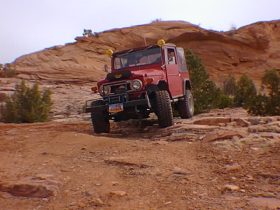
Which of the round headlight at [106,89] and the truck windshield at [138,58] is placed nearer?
the round headlight at [106,89]

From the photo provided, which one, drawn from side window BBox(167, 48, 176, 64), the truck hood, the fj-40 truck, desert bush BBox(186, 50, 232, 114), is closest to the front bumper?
the fj-40 truck

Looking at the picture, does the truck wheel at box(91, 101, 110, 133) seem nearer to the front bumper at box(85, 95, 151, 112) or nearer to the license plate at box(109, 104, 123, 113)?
the front bumper at box(85, 95, 151, 112)

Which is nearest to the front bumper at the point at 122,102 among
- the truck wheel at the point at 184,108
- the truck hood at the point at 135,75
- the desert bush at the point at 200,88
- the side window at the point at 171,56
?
the truck hood at the point at 135,75

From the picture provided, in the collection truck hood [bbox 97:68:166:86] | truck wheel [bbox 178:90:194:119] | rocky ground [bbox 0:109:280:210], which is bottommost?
rocky ground [bbox 0:109:280:210]

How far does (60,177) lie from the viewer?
5043mm

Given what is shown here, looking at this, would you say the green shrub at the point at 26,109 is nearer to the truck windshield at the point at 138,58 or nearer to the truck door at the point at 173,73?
the truck windshield at the point at 138,58

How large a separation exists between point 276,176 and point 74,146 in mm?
3207

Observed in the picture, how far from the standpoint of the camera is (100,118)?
8.63m

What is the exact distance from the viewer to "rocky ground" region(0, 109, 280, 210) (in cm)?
431

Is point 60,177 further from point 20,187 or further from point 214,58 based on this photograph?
point 214,58

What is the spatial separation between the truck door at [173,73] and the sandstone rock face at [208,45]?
2035cm

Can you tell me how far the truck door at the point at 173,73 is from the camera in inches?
360

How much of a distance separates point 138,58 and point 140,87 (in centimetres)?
148

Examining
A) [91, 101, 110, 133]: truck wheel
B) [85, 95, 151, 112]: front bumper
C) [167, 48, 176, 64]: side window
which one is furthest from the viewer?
[167, 48, 176, 64]: side window
